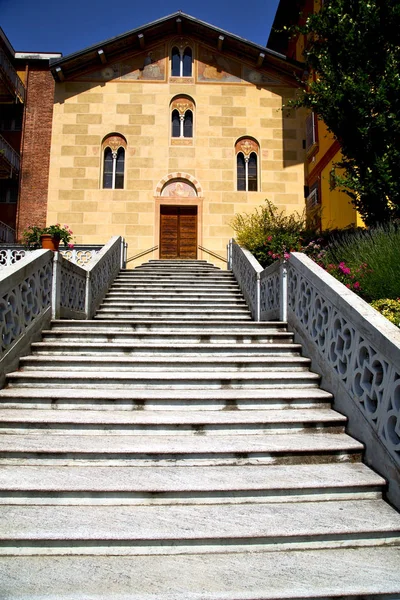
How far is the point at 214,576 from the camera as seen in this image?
8.68ft

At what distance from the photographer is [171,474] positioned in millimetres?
3588

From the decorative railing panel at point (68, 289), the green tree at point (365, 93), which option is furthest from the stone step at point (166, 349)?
the green tree at point (365, 93)

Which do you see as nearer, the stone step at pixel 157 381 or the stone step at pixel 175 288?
the stone step at pixel 157 381

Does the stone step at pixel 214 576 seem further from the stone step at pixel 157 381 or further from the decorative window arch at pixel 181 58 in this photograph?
the decorative window arch at pixel 181 58

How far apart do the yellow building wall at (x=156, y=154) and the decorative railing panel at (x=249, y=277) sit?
240 inches

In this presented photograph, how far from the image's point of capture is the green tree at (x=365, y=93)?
33.0ft

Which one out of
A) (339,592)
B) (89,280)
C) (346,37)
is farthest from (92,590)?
(346,37)

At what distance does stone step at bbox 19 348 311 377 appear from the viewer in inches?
220

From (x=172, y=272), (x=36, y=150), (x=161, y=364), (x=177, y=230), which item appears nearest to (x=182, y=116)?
(x=177, y=230)

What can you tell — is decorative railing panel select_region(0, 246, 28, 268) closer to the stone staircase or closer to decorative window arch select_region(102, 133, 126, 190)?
decorative window arch select_region(102, 133, 126, 190)

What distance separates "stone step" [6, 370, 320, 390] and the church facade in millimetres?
12354

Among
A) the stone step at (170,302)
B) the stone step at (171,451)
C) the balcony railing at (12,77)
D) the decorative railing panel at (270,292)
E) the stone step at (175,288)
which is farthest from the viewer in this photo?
the balcony railing at (12,77)

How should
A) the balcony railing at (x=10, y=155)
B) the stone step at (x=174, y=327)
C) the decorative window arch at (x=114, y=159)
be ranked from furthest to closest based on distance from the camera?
the balcony railing at (x=10, y=155) < the decorative window arch at (x=114, y=159) < the stone step at (x=174, y=327)

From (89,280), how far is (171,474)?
5.71 meters
